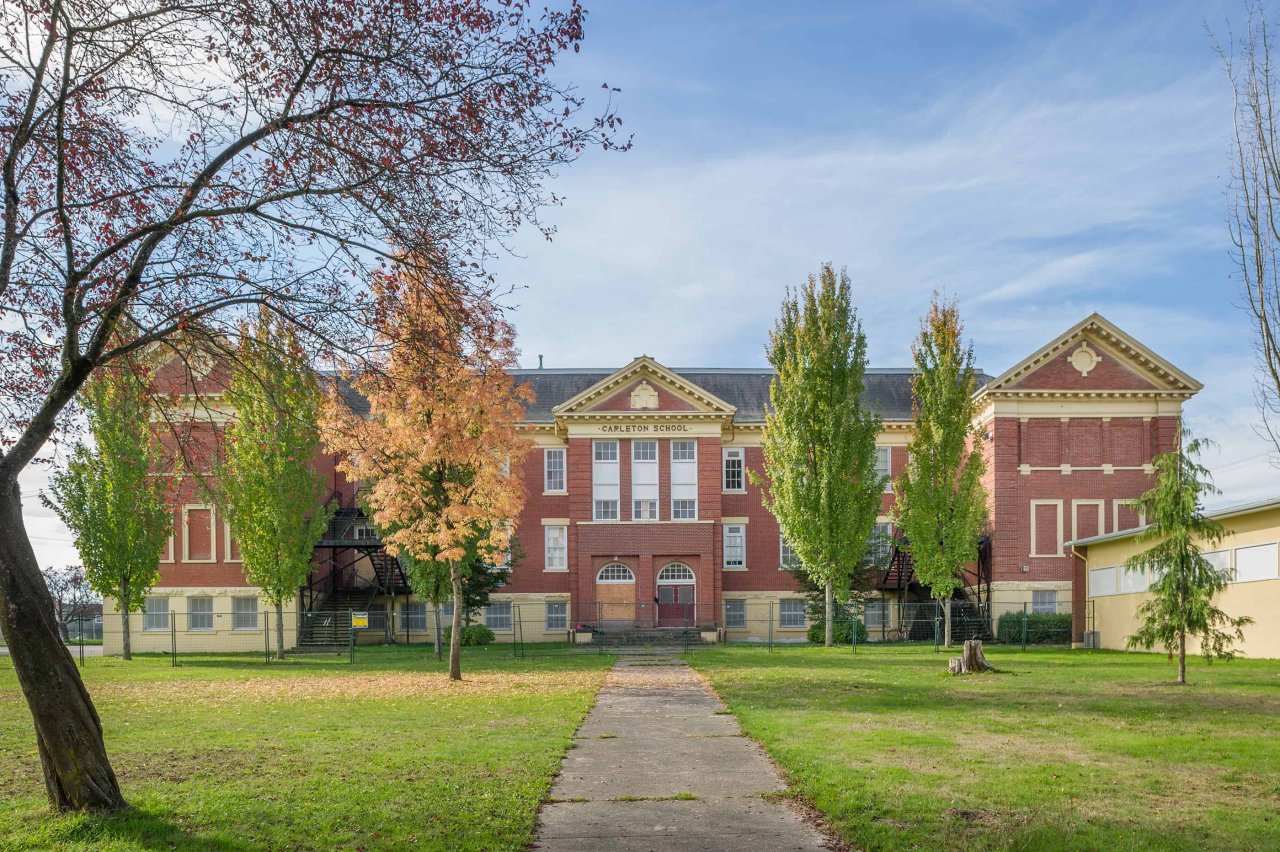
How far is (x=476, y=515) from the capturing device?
23344 millimetres

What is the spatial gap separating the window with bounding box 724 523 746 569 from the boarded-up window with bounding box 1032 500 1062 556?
11360mm

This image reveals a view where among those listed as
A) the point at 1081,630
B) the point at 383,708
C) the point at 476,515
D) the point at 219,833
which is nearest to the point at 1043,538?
the point at 1081,630

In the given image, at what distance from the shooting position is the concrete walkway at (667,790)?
8117 millimetres

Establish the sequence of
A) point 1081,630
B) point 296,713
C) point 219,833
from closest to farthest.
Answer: point 219,833 < point 296,713 < point 1081,630

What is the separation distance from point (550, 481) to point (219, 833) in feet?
120

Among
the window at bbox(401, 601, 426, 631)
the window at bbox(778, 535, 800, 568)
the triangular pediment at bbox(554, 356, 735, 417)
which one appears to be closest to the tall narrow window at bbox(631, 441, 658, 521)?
the triangular pediment at bbox(554, 356, 735, 417)

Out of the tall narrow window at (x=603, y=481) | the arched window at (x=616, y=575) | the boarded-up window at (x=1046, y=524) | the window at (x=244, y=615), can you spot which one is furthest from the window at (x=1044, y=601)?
the window at (x=244, y=615)

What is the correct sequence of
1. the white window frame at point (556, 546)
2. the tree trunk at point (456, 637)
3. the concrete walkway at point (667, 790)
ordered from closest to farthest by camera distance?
the concrete walkway at point (667, 790), the tree trunk at point (456, 637), the white window frame at point (556, 546)

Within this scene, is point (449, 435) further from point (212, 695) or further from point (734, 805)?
point (734, 805)

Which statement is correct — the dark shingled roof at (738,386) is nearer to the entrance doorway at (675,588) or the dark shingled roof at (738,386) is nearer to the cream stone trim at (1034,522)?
the cream stone trim at (1034,522)

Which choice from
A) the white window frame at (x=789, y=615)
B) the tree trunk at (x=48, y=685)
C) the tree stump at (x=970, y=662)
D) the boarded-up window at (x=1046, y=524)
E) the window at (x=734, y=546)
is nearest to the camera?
the tree trunk at (x=48, y=685)

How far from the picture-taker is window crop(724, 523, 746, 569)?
44.4m

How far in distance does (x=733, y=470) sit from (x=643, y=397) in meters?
5.41

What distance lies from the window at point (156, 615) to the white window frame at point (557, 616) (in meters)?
14.4
